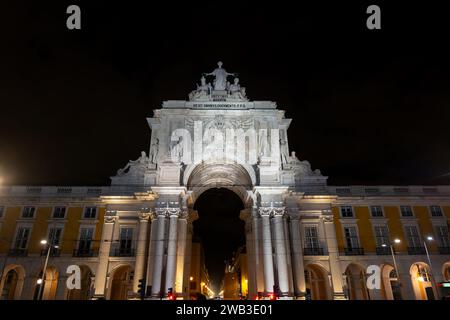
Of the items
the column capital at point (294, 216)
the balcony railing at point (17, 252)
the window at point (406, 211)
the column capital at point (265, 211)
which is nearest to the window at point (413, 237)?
the window at point (406, 211)

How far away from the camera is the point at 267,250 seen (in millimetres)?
32406

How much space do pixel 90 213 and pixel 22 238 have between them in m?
7.92

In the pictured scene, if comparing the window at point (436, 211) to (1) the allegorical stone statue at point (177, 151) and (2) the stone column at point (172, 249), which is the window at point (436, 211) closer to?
(2) the stone column at point (172, 249)

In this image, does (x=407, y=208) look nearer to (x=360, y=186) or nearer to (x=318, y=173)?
(x=360, y=186)

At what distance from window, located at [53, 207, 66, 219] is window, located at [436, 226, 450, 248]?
44.6 meters

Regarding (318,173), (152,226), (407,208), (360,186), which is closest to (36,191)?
(152,226)

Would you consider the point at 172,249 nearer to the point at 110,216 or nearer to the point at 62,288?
the point at 110,216

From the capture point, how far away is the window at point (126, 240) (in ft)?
117

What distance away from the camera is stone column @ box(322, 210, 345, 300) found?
3356cm

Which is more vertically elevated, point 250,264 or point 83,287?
point 250,264

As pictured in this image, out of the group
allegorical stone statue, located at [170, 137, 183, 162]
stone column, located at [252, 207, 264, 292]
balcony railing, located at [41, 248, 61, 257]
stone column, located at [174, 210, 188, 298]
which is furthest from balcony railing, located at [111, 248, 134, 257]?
stone column, located at [252, 207, 264, 292]

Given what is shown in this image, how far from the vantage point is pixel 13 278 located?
36875 millimetres

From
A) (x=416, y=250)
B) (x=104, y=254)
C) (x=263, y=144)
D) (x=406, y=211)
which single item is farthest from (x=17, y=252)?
(x=406, y=211)

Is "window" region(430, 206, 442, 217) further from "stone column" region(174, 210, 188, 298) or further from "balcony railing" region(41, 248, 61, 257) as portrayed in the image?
"balcony railing" region(41, 248, 61, 257)
